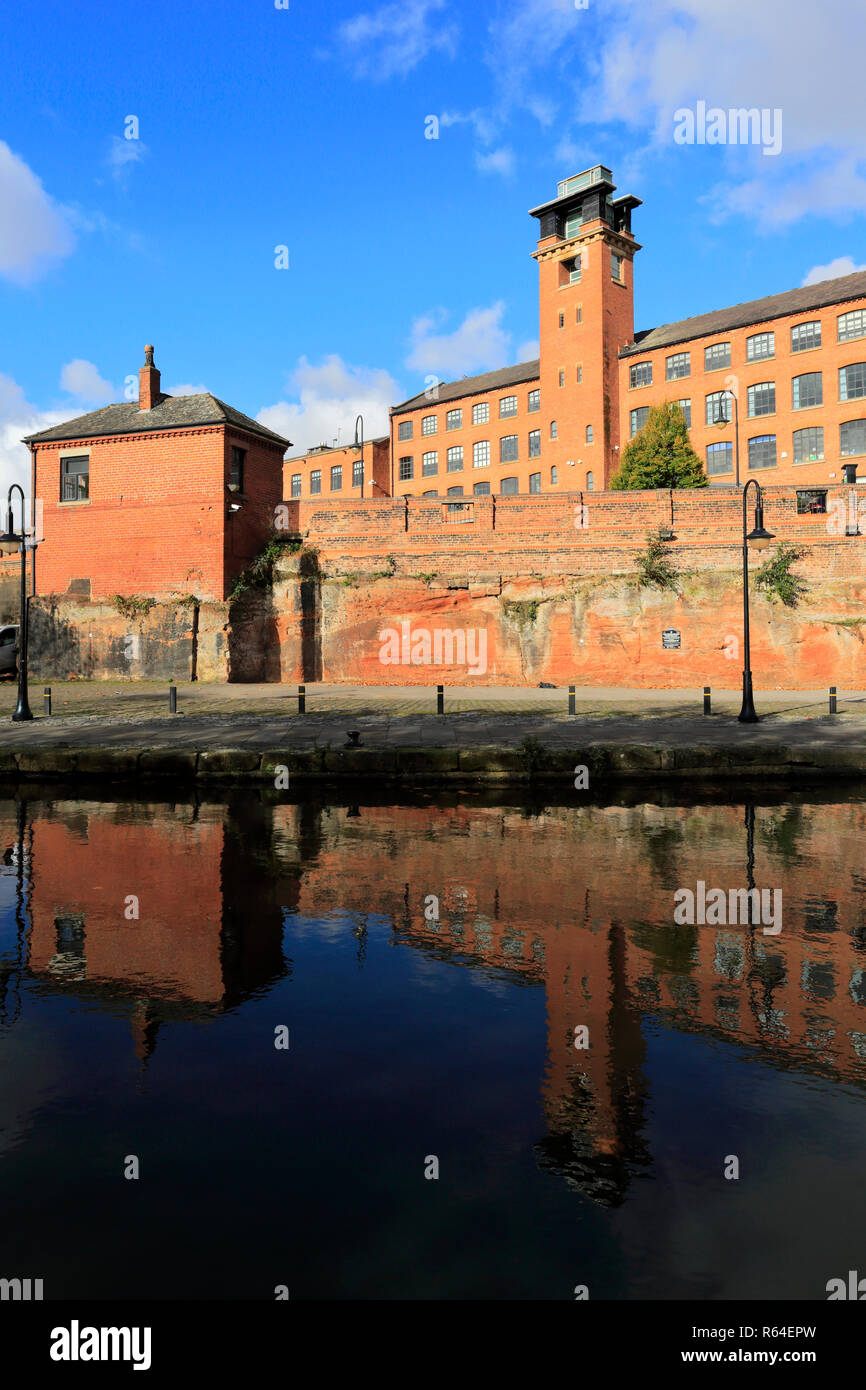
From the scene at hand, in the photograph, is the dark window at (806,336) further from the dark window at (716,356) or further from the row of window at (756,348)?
the dark window at (716,356)

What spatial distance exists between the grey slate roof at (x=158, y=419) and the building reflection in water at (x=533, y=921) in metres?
22.7

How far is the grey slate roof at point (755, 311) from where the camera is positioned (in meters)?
44.9

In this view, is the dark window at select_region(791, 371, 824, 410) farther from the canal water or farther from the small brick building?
the canal water

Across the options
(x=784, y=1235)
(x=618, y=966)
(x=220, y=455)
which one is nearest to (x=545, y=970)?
(x=618, y=966)

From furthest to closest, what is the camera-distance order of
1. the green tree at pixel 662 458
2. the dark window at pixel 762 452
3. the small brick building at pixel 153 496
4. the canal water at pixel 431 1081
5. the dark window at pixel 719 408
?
1. the dark window at pixel 719 408
2. the dark window at pixel 762 452
3. the green tree at pixel 662 458
4. the small brick building at pixel 153 496
5. the canal water at pixel 431 1081

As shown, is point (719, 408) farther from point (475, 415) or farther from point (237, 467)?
point (237, 467)

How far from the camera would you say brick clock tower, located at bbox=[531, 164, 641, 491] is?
50719mm

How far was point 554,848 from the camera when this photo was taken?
8.27 meters

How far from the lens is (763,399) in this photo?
47.7 m

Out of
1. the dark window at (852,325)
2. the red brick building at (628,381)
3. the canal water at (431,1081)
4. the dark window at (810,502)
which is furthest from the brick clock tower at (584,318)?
the canal water at (431,1081)

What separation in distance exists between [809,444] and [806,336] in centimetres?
592

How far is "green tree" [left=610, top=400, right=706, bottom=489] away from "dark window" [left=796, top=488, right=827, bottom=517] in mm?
16630

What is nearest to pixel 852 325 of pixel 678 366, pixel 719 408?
pixel 719 408
